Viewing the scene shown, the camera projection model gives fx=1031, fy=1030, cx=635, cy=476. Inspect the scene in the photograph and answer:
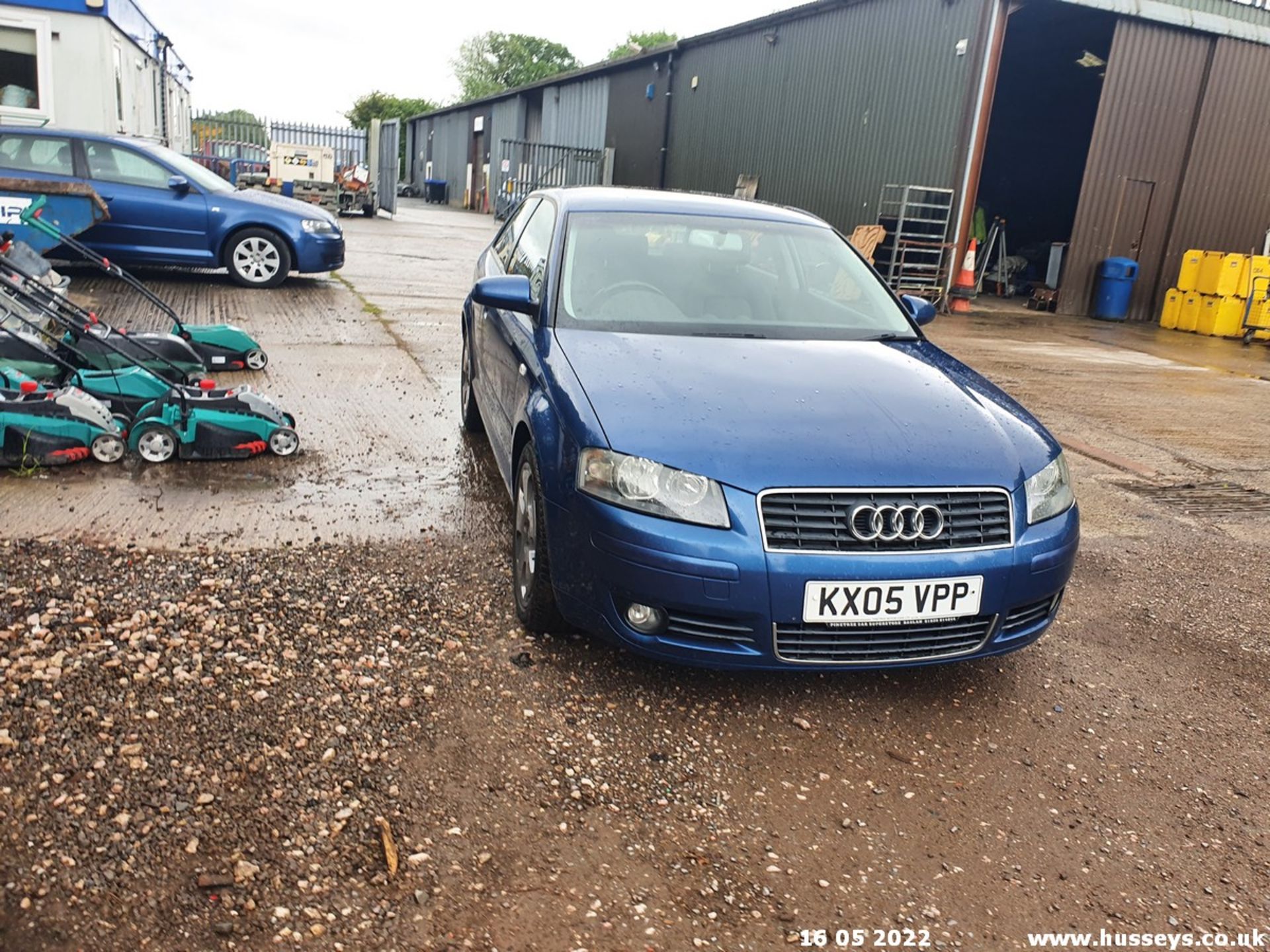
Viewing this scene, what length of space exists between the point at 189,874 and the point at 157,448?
3.28 meters

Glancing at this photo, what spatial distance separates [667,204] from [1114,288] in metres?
14.0

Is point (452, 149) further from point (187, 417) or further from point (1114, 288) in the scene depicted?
point (187, 417)

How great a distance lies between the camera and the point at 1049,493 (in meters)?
3.41

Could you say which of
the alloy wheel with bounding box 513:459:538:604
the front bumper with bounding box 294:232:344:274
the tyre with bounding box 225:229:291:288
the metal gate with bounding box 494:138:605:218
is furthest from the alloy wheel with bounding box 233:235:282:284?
the metal gate with bounding box 494:138:605:218

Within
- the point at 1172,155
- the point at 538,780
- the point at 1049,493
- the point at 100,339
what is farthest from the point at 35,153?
the point at 1172,155

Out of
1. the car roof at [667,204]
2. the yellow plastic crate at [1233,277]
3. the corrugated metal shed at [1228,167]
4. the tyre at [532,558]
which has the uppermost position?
the corrugated metal shed at [1228,167]

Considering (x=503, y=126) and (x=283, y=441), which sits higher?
(x=503, y=126)

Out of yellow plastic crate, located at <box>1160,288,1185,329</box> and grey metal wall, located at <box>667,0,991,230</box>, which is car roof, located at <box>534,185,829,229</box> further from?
yellow plastic crate, located at <box>1160,288,1185,329</box>

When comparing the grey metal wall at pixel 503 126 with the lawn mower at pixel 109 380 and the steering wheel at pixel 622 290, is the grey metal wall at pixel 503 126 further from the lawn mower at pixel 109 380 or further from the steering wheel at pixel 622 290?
the steering wheel at pixel 622 290

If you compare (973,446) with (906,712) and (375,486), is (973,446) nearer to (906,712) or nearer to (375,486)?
(906,712)

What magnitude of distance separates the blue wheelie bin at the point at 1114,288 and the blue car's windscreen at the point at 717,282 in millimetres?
13438

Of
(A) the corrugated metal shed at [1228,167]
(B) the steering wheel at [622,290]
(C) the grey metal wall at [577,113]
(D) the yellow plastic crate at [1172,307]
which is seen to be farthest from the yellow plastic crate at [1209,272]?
(C) the grey metal wall at [577,113]

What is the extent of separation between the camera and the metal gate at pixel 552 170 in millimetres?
29125

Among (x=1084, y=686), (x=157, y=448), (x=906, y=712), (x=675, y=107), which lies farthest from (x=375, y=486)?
(x=675, y=107)
